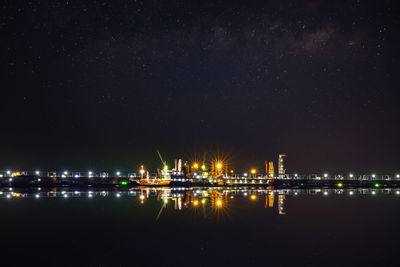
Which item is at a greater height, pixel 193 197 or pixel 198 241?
pixel 198 241

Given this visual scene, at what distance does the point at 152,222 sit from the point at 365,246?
9.89 m

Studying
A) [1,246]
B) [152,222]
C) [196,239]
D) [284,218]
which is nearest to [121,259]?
[196,239]

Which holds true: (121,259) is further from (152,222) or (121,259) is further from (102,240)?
(152,222)

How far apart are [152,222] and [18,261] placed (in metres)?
8.16

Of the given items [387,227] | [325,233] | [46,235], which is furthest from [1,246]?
[387,227]

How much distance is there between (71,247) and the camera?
423 inches

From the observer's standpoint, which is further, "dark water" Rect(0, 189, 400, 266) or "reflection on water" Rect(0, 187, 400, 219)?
"reflection on water" Rect(0, 187, 400, 219)

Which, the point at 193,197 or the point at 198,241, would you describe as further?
the point at 193,197

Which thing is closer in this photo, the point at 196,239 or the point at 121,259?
the point at 121,259

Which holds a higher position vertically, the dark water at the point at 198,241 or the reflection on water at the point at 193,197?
the dark water at the point at 198,241

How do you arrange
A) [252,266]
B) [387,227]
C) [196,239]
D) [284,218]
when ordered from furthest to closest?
1. [284,218]
2. [387,227]
3. [196,239]
4. [252,266]

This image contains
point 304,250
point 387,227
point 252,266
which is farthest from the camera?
point 387,227

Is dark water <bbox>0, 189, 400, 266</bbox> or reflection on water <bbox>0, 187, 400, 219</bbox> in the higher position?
dark water <bbox>0, 189, 400, 266</bbox>

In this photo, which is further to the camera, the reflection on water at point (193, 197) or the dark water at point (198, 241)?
the reflection on water at point (193, 197)
